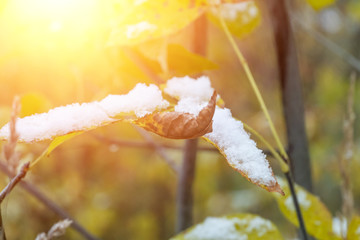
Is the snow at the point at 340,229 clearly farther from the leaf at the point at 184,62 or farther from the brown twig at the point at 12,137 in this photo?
the brown twig at the point at 12,137

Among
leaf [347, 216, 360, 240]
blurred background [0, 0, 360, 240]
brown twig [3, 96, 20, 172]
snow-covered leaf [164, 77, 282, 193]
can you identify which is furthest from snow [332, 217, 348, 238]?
blurred background [0, 0, 360, 240]

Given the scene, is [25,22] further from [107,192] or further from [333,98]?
[333,98]

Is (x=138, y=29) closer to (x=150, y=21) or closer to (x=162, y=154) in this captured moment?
(x=150, y=21)

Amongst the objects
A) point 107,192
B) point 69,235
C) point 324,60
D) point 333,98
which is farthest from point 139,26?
point 324,60

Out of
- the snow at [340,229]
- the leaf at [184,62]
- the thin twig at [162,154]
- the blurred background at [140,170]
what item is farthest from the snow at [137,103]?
the blurred background at [140,170]

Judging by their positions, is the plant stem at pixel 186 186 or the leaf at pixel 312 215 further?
the plant stem at pixel 186 186

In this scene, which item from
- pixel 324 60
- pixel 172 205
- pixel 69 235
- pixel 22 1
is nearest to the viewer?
pixel 22 1
